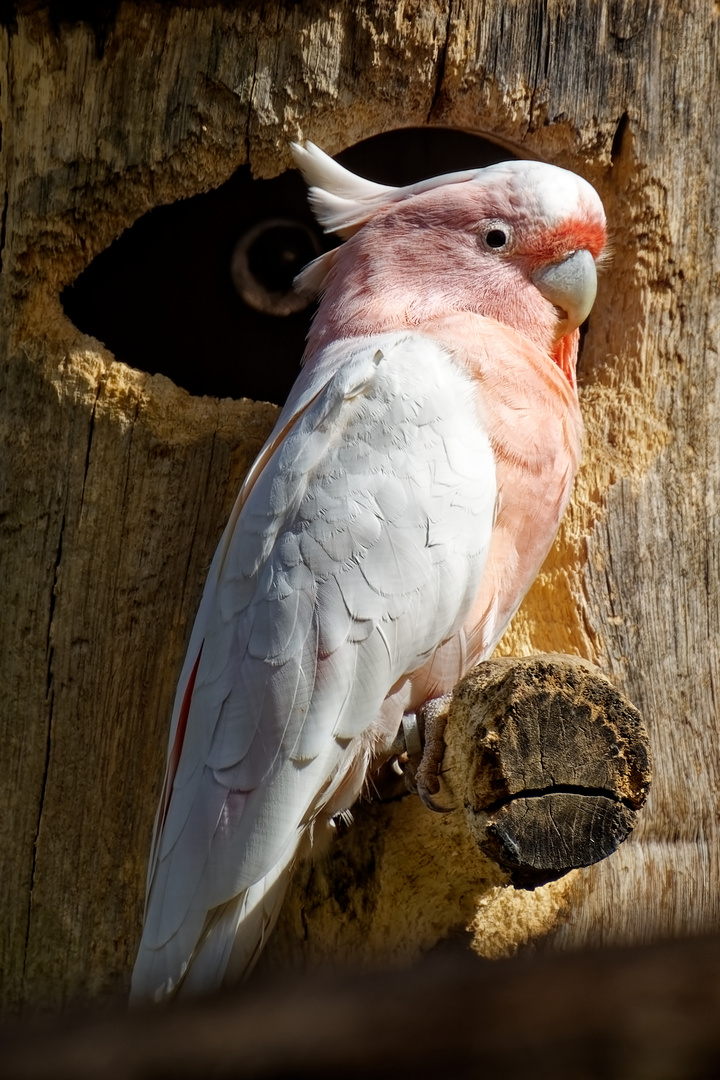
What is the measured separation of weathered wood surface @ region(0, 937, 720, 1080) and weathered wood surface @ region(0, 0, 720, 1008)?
191 centimetres

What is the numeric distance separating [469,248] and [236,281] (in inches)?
40.0

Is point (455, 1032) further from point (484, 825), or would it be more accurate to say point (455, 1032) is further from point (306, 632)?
point (306, 632)

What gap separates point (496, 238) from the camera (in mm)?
2738

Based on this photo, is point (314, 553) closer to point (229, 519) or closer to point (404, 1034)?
point (229, 519)

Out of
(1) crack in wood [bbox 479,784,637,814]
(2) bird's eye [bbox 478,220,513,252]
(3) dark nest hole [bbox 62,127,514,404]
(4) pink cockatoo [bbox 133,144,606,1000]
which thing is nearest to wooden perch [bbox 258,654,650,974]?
(1) crack in wood [bbox 479,784,637,814]

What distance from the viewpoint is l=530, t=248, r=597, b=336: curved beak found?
106 inches

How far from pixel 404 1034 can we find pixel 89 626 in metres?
2.12

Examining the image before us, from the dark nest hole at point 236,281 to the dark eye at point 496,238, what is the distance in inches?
26.7

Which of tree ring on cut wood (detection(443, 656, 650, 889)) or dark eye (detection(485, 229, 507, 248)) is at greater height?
dark eye (detection(485, 229, 507, 248))

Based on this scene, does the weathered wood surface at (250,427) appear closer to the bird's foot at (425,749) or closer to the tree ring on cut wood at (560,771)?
the bird's foot at (425,749)

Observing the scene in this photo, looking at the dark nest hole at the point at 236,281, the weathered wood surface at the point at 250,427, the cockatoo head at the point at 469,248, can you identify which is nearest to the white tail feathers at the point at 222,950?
the weathered wood surface at the point at 250,427

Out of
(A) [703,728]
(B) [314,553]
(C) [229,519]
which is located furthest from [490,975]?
(A) [703,728]

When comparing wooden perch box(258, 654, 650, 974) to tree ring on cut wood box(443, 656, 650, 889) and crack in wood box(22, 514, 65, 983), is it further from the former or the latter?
crack in wood box(22, 514, 65, 983)

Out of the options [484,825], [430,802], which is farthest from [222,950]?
[484,825]
